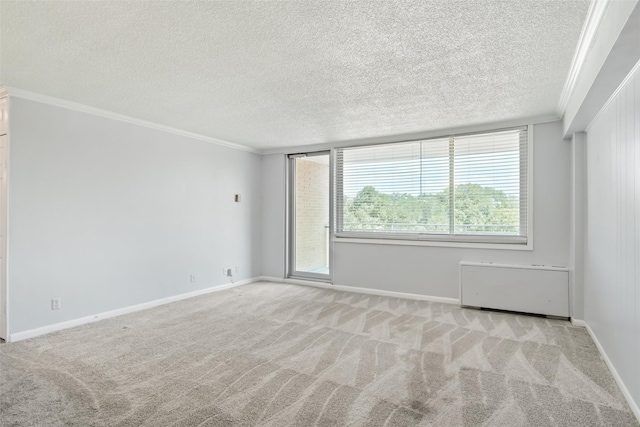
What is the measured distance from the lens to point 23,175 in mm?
3463

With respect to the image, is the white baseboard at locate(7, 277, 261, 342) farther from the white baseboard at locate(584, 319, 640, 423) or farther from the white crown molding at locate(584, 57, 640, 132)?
the white crown molding at locate(584, 57, 640, 132)

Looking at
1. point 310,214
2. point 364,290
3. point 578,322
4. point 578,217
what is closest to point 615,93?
point 578,217

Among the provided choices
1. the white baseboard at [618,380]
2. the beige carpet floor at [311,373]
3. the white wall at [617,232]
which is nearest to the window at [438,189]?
the white wall at [617,232]

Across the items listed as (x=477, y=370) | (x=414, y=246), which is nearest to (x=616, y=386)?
(x=477, y=370)

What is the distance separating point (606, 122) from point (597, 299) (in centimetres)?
163

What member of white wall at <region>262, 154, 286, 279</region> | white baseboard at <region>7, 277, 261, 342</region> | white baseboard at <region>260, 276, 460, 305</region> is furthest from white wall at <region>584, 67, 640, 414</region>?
white baseboard at <region>7, 277, 261, 342</region>

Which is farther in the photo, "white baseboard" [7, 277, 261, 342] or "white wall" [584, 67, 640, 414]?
"white baseboard" [7, 277, 261, 342]

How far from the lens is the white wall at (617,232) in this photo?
224 cm

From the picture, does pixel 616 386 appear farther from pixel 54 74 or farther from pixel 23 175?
pixel 23 175

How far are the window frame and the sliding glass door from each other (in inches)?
17.4

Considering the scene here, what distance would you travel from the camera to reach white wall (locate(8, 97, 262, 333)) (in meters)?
3.49

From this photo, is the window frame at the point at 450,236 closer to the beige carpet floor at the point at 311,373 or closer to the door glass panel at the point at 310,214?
the door glass panel at the point at 310,214

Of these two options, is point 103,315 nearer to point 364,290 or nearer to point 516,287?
point 364,290

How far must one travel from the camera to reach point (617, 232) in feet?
8.69
